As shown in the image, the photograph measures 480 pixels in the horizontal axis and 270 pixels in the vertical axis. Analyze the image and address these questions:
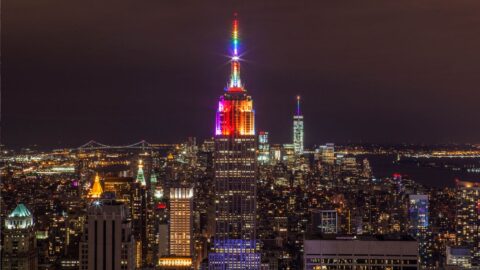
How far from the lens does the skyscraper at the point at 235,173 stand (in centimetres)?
3083

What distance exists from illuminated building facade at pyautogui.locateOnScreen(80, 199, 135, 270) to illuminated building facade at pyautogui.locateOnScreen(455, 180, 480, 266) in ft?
56.4

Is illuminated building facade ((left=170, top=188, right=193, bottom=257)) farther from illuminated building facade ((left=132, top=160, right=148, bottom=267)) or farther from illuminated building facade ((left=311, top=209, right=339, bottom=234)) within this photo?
illuminated building facade ((left=311, top=209, right=339, bottom=234))

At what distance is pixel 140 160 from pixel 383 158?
28.8 m

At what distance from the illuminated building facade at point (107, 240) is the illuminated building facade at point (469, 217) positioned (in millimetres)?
17183

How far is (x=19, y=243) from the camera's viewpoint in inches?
976

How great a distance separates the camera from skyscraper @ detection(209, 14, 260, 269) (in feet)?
101

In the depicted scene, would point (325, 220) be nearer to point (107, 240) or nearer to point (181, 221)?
point (181, 221)

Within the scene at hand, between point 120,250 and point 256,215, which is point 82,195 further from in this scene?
point 120,250

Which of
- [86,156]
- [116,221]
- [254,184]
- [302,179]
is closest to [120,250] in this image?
[116,221]

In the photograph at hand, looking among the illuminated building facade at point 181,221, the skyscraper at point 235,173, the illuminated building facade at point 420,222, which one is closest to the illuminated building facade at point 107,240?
the skyscraper at point 235,173

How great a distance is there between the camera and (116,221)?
1762 centimetres

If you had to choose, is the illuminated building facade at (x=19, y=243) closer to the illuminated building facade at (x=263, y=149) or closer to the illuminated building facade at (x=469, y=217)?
the illuminated building facade at (x=263, y=149)

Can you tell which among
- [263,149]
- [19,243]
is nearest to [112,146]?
[263,149]

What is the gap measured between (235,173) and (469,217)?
453 inches
